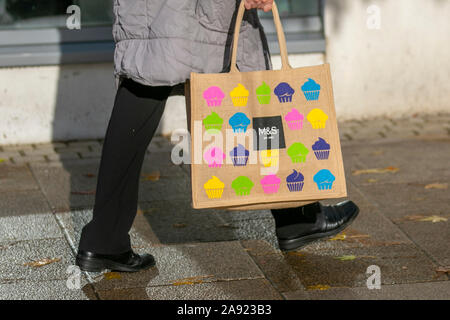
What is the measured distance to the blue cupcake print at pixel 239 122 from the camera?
377 centimetres

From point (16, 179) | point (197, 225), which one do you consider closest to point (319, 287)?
point (197, 225)

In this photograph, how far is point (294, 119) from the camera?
3.84 m

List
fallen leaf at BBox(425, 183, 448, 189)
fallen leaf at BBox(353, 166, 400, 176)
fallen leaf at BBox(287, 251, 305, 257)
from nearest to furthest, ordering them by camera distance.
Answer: fallen leaf at BBox(287, 251, 305, 257) → fallen leaf at BBox(425, 183, 448, 189) → fallen leaf at BBox(353, 166, 400, 176)

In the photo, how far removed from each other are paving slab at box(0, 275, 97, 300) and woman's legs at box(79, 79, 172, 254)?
0.64ft

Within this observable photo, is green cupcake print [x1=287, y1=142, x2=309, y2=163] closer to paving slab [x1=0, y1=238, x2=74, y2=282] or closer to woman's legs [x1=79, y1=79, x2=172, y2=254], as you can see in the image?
woman's legs [x1=79, y1=79, x2=172, y2=254]

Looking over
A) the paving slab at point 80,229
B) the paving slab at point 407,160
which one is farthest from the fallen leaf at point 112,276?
the paving slab at point 407,160

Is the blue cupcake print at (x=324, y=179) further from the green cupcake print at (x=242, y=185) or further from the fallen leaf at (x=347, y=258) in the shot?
the fallen leaf at (x=347, y=258)

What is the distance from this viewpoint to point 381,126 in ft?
24.5

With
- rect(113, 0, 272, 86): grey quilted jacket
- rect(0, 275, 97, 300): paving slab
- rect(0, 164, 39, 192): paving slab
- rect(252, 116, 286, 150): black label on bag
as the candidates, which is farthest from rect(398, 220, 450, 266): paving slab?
rect(0, 164, 39, 192): paving slab

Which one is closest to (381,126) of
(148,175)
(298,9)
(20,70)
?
(298,9)

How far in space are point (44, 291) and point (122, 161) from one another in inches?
27.0

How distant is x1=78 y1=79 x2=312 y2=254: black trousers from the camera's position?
392cm

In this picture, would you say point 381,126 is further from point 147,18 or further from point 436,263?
point 147,18

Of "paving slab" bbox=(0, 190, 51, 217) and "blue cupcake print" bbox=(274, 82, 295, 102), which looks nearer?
"blue cupcake print" bbox=(274, 82, 295, 102)
